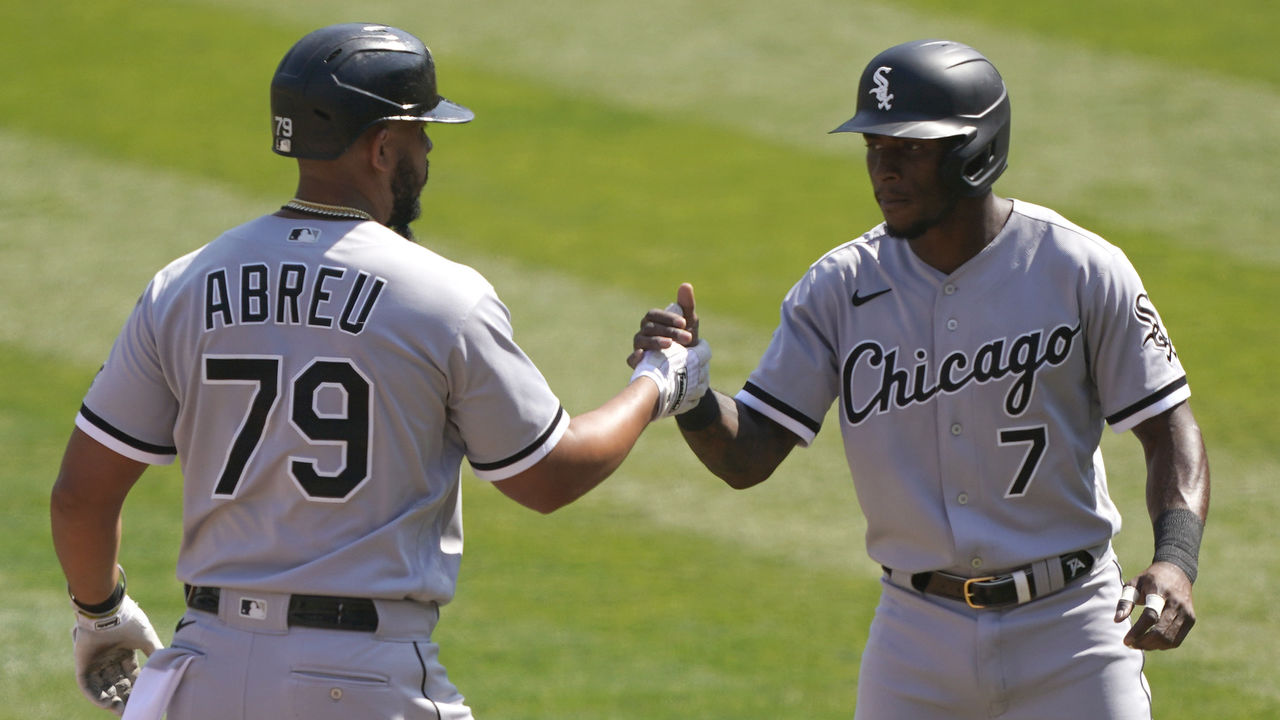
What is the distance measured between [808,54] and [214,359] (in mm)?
10561

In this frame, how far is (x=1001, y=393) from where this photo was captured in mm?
3842

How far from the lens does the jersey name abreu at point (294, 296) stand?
320 cm

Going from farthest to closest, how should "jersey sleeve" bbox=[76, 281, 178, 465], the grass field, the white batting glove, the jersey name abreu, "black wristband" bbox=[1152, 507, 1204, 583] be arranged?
the grass field
the white batting glove
"black wristband" bbox=[1152, 507, 1204, 583]
"jersey sleeve" bbox=[76, 281, 178, 465]
the jersey name abreu

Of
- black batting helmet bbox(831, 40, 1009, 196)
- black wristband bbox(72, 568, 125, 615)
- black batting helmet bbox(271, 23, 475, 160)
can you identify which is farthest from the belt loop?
black wristband bbox(72, 568, 125, 615)

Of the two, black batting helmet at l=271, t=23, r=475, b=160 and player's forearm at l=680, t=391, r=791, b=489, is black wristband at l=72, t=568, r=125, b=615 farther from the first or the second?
player's forearm at l=680, t=391, r=791, b=489

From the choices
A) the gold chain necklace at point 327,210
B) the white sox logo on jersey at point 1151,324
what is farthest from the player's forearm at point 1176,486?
the gold chain necklace at point 327,210

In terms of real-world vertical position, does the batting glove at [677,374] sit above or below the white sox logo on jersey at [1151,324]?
below

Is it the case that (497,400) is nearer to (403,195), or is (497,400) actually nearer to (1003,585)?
(403,195)

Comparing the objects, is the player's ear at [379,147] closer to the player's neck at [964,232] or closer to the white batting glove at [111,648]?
the white batting glove at [111,648]

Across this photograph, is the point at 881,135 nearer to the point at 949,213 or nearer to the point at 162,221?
the point at 949,213

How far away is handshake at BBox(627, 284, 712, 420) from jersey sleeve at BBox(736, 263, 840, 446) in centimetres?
20

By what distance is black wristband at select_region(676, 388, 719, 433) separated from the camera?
3988 millimetres

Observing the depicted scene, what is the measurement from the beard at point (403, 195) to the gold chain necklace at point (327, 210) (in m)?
0.12

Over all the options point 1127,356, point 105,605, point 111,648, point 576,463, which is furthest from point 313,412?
point 1127,356
